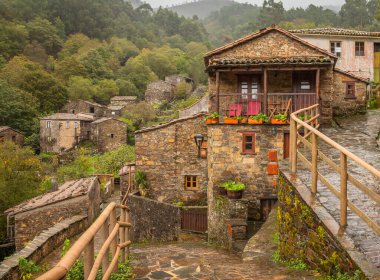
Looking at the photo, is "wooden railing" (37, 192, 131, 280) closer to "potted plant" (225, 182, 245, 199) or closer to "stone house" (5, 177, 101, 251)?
"potted plant" (225, 182, 245, 199)

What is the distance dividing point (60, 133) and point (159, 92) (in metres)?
23.7

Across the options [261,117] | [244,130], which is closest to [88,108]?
[244,130]

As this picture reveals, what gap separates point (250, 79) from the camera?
51.3 feet

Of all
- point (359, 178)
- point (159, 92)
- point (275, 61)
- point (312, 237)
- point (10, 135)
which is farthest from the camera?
point (159, 92)

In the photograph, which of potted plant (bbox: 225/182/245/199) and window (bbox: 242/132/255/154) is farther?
window (bbox: 242/132/255/154)

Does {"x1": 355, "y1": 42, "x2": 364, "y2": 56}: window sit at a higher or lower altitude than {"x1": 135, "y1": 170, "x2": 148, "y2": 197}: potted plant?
higher

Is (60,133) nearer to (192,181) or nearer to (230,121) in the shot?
(192,181)

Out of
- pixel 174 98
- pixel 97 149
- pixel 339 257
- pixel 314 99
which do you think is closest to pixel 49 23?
pixel 174 98

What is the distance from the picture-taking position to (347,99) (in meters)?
17.8

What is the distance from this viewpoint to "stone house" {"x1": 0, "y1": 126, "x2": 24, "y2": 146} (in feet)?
145

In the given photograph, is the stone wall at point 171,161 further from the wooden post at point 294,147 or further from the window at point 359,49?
the window at point 359,49

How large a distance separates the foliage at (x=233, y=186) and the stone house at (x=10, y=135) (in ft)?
123

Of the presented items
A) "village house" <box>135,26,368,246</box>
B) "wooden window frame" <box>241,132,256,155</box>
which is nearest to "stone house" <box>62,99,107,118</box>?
"village house" <box>135,26,368,246</box>

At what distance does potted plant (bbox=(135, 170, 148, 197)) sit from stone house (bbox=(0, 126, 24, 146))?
1202 inches
